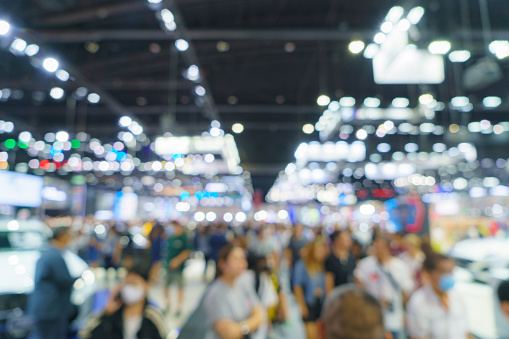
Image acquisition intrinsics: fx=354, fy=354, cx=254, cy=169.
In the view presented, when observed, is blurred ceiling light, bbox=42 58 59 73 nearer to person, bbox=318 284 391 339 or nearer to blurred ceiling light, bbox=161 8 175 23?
blurred ceiling light, bbox=161 8 175 23

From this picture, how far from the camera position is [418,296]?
8.68 feet

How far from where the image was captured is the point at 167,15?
20.8 feet

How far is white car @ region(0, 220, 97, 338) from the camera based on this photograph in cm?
423

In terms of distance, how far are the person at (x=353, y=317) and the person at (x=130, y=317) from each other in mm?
1437

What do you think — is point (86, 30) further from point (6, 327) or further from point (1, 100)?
point (1, 100)

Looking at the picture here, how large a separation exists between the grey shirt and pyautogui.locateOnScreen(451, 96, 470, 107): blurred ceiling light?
10.7 metres

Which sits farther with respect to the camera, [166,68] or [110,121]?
[110,121]

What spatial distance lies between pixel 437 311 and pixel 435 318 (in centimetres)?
5

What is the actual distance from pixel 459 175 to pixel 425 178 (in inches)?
211

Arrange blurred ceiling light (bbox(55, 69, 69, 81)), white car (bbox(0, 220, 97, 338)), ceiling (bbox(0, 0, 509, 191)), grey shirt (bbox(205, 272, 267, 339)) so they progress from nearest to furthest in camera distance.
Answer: grey shirt (bbox(205, 272, 267, 339)), white car (bbox(0, 220, 97, 338)), ceiling (bbox(0, 0, 509, 191)), blurred ceiling light (bbox(55, 69, 69, 81))

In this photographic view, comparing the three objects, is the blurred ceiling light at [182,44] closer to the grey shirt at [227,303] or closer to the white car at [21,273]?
the white car at [21,273]

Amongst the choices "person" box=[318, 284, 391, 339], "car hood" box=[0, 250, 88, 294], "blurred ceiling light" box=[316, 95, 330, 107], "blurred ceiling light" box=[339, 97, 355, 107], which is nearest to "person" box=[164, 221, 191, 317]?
"car hood" box=[0, 250, 88, 294]

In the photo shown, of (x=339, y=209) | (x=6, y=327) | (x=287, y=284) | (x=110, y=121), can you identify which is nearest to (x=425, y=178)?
(x=339, y=209)

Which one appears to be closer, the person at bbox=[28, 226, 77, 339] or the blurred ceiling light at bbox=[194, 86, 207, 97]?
the person at bbox=[28, 226, 77, 339]
